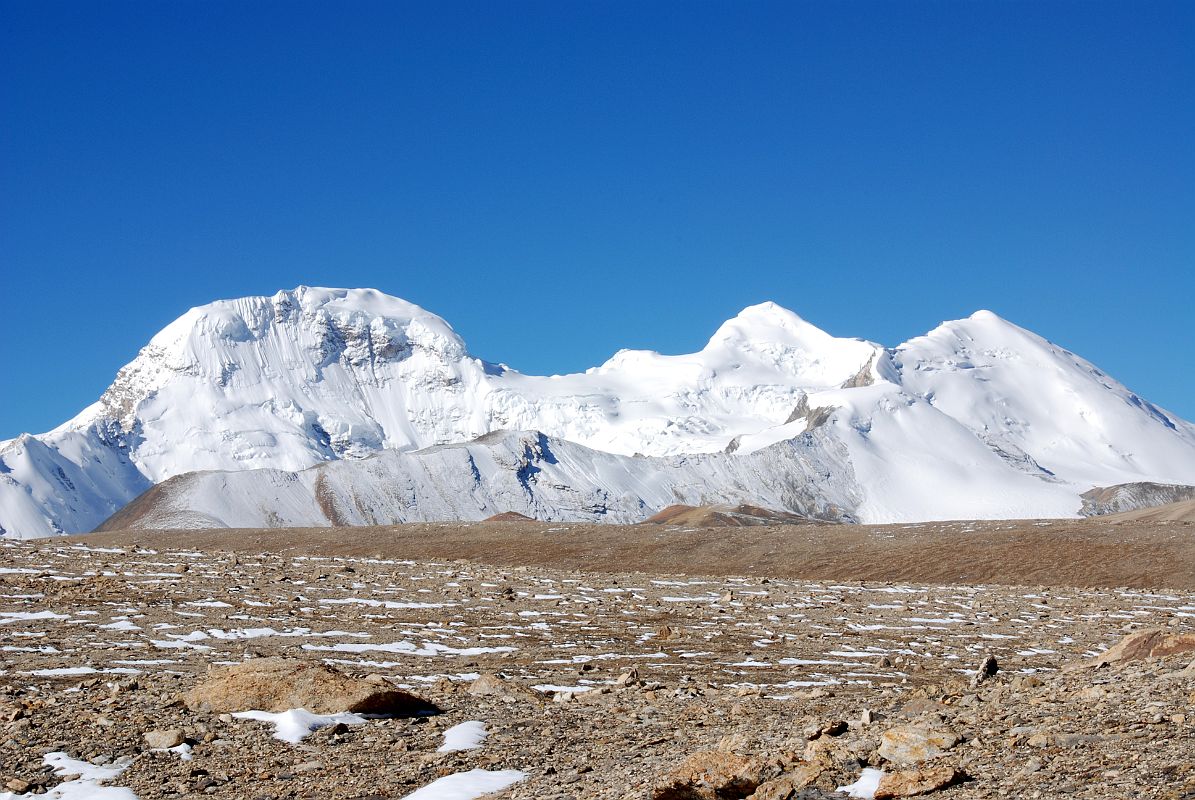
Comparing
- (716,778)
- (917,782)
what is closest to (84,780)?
(716,778)

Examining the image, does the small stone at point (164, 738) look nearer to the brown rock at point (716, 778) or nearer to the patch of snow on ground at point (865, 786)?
the brown rock at point (716, 778)

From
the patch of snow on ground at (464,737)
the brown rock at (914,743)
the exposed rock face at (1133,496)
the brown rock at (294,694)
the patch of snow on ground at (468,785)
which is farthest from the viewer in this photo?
the exposed rock face at (1133,496)

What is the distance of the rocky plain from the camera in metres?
8.56

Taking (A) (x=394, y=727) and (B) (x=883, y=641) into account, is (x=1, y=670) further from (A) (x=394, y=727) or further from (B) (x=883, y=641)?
(B) (x=883, y=641)

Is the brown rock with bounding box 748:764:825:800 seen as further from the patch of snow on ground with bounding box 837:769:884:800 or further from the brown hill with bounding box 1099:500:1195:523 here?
the brown hill with bounding box 1099:500:1195:523

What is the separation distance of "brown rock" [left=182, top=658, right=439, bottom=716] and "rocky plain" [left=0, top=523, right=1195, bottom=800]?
28 millimetres

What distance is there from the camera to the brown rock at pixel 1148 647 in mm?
12547

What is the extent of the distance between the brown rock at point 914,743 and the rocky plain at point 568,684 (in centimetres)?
2

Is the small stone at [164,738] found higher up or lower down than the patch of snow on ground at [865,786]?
higher up

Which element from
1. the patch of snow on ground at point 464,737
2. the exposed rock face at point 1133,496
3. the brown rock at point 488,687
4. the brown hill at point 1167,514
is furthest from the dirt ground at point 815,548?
the exposed rock face at point 1133,496

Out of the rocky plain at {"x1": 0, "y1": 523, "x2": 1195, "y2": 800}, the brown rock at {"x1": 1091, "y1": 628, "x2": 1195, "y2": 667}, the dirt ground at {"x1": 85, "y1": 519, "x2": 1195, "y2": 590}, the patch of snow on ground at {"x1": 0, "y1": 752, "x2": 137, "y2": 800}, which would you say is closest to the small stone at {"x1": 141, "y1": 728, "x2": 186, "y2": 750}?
the rocky plain at {"x1": 0, "y1": 523, "x2": 1195, "y2": 800}

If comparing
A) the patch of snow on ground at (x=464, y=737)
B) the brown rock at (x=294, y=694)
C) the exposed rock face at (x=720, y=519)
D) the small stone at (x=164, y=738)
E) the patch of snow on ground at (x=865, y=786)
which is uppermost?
the exposed rock face at (x=720, y=519)

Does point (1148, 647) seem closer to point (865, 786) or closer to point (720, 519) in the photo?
→ point (865, 786)

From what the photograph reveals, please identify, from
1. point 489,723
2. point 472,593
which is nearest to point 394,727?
point 489,723
